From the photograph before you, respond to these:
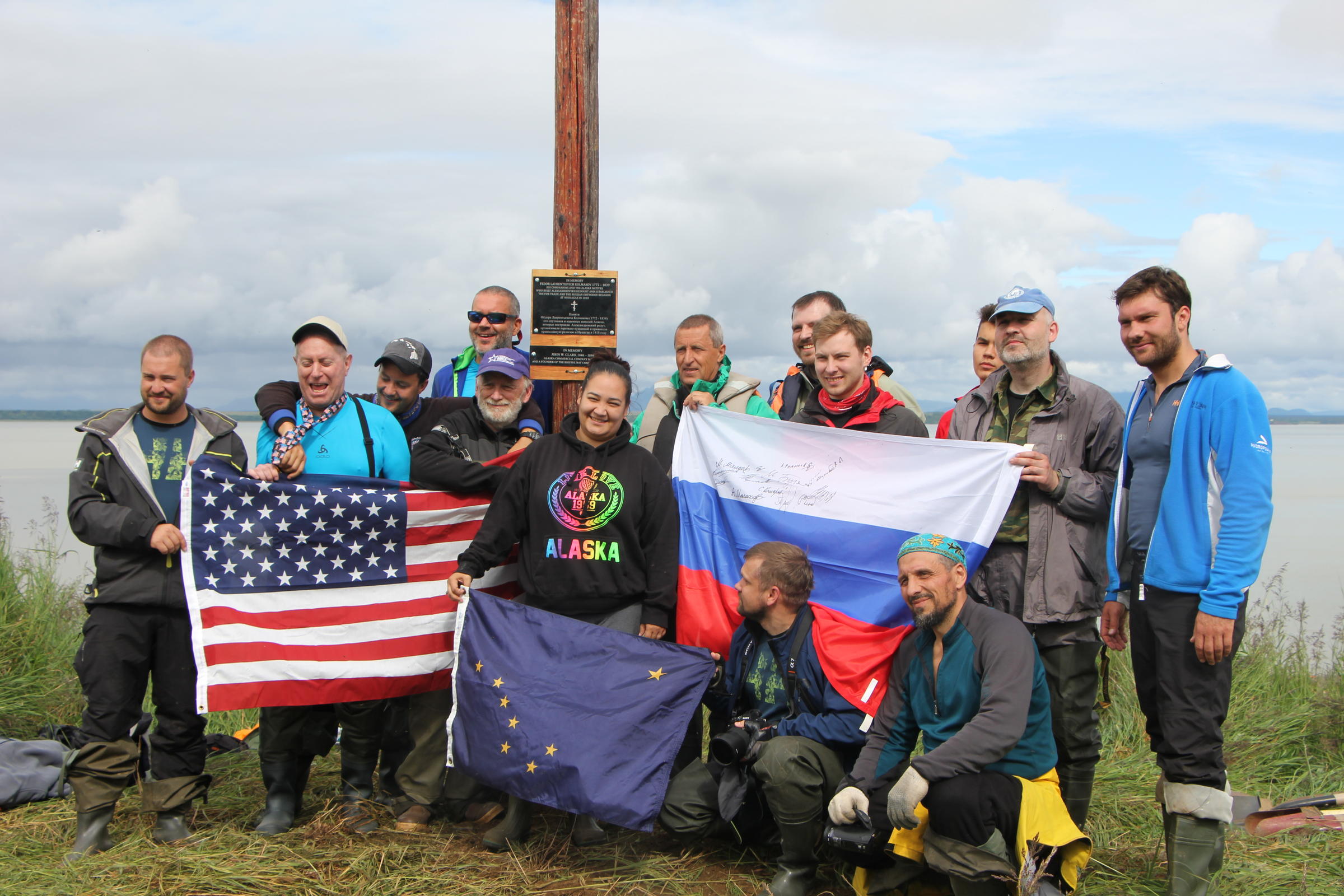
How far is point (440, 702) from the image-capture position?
17.3 ft

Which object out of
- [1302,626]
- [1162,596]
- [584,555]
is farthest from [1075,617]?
[1302,626]

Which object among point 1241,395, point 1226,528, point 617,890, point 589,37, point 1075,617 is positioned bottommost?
point 617,890

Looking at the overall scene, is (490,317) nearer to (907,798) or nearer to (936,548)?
(936,548)

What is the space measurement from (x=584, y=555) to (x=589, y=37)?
3314 mm

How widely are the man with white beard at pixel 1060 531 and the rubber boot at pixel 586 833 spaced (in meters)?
2.18

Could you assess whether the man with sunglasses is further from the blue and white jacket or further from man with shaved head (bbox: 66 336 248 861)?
the blue and white jacket

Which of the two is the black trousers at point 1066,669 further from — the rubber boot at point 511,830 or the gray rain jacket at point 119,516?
the gray rain jacket at point 119,516

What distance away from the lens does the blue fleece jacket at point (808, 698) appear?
4.38m

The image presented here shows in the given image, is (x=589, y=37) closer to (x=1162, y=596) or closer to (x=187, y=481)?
(x=187, y=481)

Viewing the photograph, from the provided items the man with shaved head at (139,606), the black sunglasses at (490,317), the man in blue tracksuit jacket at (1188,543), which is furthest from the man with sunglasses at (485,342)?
the man in blue tracksuit jacket at (1188,543)

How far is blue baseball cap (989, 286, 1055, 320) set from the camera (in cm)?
445

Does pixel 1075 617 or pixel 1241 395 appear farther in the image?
pixel 1075 617

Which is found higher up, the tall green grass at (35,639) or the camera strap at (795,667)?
the camera strap at (795,667)

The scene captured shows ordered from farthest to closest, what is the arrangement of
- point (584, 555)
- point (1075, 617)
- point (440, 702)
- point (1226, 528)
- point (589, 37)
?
point (589, 37) < point (440, 702) < point (584, 555) < point (1075, 617) < point (1226, 528)
